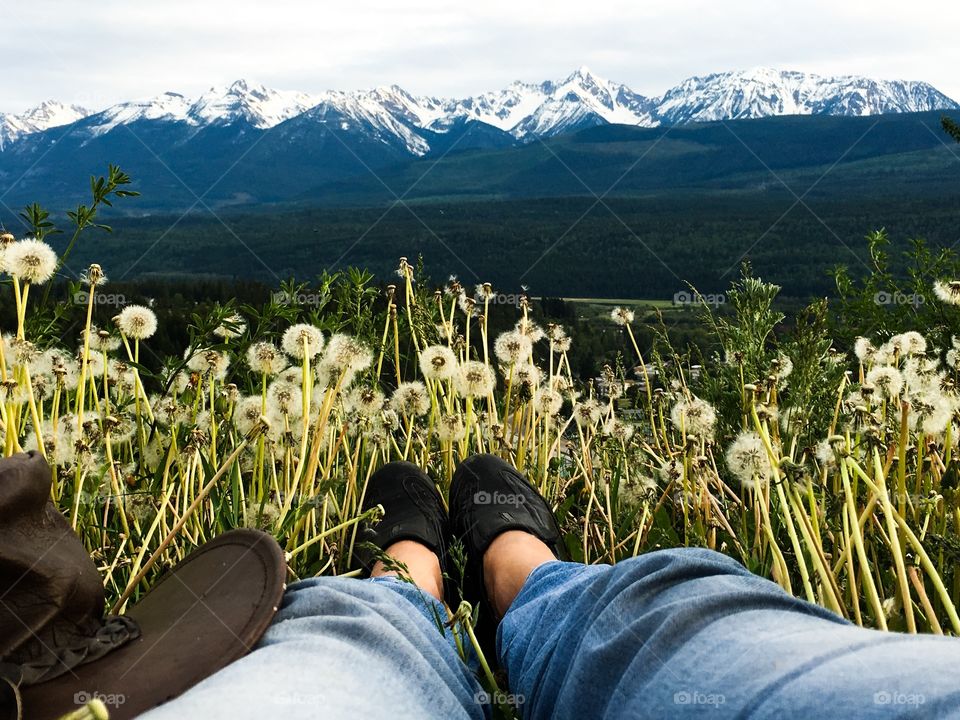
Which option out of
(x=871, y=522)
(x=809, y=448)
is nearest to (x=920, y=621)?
(x=871, y=522)

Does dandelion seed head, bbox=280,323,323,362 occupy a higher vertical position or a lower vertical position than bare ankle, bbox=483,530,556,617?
higher

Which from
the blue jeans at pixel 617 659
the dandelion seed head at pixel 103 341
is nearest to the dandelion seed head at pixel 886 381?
the blue jeans at pixel 617 659

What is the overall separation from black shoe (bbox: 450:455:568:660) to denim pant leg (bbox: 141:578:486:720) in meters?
0.94

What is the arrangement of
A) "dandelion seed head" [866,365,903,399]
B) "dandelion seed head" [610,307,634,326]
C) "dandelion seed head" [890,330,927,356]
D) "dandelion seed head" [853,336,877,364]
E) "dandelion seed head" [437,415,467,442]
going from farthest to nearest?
"dandelion seed head" [610,307,634,326] < "dandelion seed head" [437,415,467,442] < "dandelion seed head" [853,336,877,364] < "dandelion seed head" [890,330,927,356] < "dandelion seed head" [866,365,903,399]

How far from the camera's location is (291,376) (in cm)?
305

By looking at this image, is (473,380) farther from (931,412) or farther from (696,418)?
(931,412)

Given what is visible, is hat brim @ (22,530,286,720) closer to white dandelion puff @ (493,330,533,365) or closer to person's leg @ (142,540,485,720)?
person's leg @ (142,540,485,720)

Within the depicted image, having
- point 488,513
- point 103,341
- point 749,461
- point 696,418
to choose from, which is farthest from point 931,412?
point 103,341

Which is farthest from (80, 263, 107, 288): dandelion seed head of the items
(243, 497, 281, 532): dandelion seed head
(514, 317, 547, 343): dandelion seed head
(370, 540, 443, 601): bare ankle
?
(514, 317, 547, 343): dandelion seed head

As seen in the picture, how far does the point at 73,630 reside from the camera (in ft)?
5.27

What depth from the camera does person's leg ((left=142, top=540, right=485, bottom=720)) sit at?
1288 mm

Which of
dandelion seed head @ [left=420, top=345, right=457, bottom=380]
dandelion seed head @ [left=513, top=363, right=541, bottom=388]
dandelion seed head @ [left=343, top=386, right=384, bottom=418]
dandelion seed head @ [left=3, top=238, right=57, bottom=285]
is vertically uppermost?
dandelion seed head @ [left=3, top=238, right=57, bottom=285]

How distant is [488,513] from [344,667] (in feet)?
5.34

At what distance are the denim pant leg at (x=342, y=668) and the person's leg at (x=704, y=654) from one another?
0.82ft
